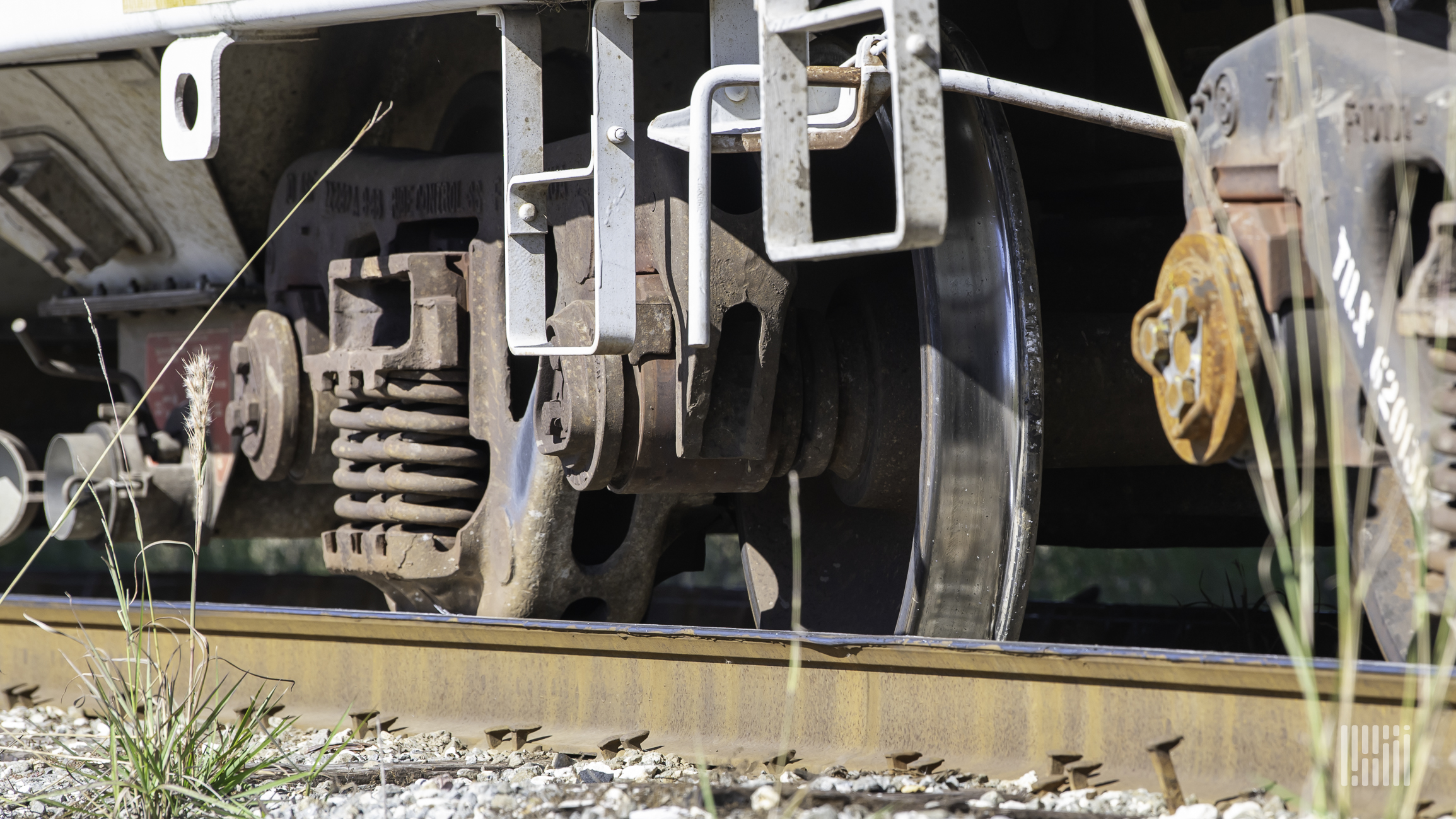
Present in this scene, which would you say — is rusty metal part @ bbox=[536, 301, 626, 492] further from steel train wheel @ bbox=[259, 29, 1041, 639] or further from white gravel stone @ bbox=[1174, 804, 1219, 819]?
white gravel stone @ bbox=[1174, 804, 1219, 819]

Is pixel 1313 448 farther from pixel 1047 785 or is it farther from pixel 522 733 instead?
pixel 522 733

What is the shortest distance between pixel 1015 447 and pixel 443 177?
164 cm

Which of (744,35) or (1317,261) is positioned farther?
(744,35)

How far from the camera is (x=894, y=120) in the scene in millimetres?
1930

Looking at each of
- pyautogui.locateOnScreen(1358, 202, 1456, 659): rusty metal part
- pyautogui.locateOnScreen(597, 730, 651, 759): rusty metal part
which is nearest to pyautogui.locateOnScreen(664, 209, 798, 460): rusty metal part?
pyautogui.locateOnScreen(597, 730, 651, 759): rusty metal part

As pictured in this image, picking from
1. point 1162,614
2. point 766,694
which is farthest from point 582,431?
point 1162,614

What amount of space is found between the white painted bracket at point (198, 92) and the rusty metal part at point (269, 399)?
79 centimetres

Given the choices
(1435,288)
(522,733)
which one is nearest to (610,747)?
(522,733)

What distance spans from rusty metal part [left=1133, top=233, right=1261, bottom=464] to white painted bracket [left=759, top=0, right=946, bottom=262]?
0.37 meters

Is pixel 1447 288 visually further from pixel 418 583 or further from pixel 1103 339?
pixel 418 583

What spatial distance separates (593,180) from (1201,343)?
118 cm

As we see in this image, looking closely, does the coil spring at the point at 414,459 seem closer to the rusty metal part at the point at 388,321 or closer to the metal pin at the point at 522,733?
the rusty metal part at the point at 388,321

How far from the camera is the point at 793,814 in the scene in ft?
5.88

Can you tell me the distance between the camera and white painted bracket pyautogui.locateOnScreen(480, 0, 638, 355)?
249 cm
